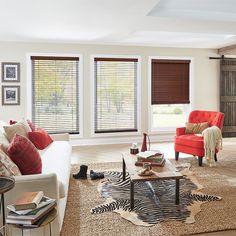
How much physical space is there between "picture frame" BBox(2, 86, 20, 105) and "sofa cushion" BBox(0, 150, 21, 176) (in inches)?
166

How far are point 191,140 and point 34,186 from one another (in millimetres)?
3249

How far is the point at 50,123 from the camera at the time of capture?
21.5 ft

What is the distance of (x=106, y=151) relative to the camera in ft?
19.8

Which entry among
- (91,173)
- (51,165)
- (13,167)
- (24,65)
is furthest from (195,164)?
(24,65)

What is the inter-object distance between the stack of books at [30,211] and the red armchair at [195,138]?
3.37 metres

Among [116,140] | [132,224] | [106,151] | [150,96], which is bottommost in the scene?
[132,224]

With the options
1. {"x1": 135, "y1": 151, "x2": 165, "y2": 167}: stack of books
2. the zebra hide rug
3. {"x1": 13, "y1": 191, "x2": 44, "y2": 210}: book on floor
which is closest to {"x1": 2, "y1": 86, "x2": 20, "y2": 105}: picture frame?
the zebra hide rug

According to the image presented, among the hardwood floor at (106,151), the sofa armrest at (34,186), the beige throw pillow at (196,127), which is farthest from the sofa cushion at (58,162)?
the beige throw pillow at (196,127)

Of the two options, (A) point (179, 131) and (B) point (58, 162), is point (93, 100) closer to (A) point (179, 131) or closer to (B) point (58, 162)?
(A) point (179, 131)

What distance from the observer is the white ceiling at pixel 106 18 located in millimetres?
3668

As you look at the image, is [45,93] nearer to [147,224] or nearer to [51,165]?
[51,165]

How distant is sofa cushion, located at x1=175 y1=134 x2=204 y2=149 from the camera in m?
4.72

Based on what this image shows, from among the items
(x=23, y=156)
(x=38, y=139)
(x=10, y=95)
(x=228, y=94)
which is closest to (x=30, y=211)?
(x=23, y=156)

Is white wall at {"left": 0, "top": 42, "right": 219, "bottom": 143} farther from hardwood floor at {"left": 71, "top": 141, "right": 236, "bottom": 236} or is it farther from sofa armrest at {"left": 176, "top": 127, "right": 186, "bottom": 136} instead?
sofa armrest at {"left": 176, "top": 127, "right": 186, "bottom": 136}
